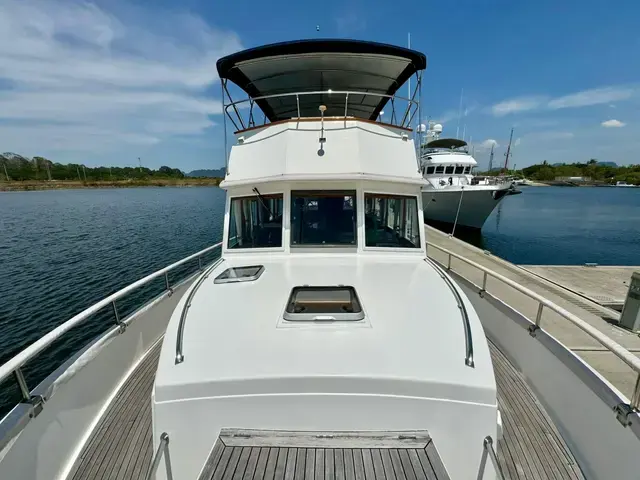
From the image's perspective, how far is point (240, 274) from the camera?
13.3 feet

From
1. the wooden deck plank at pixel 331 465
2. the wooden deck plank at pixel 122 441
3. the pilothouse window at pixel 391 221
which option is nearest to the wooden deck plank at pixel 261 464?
the wooden deck plank at pixel 331 465

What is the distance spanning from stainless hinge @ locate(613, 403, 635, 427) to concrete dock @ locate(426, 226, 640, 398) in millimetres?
2705

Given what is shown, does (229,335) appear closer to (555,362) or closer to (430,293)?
(430,293)

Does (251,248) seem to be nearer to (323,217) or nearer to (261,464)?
(323,217)

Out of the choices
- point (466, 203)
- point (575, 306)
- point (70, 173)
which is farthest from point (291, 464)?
point (70, 173)

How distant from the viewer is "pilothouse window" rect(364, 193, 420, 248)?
4.90 metres

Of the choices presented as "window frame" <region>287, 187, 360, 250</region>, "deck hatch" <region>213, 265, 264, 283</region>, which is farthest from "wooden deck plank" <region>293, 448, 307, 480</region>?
"window frame" <region>287, 187, 360, 250</region>

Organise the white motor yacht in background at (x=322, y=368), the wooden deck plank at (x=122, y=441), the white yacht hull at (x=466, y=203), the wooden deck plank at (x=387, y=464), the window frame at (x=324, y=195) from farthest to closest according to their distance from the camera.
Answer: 1. the white yacht hull at (x=466, y=203)
2. the window frame at (x=324, y=195)
3. the wooden deck plank at (x=122, y=441)
4. the white motor yacht in background at (x=322, y=368)
5. the wooden deck plank at (x=387, y=464)

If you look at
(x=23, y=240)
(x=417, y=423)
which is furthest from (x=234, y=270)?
(x=23, y=240)

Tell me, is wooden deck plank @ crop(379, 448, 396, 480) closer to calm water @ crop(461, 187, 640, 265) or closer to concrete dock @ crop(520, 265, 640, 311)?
concrete dock @ crop(520, 265, 640, 311)

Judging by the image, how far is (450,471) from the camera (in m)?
2.24

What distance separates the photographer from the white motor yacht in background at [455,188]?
89.9 ft

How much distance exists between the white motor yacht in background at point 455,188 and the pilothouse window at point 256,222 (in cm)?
2451

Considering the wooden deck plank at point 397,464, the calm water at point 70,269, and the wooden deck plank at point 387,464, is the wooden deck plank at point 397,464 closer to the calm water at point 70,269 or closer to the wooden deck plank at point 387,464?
the wooden deck plank at point 387,464
